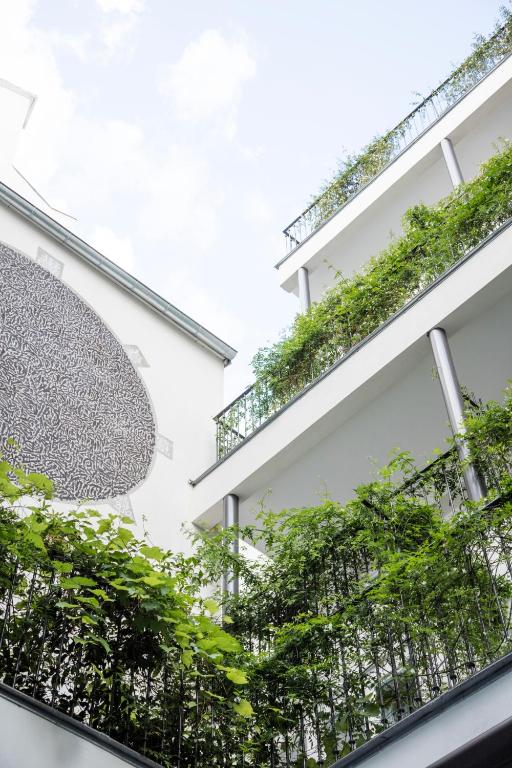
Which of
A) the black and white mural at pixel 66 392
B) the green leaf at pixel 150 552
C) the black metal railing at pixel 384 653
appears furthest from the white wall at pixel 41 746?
the black and white mural at pixel 66 392

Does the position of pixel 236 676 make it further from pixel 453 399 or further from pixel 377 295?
pixel 377 295

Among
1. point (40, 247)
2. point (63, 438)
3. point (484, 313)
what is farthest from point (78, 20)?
point (484, 313)

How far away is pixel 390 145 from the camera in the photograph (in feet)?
42.6

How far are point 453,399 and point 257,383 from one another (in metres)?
3.22

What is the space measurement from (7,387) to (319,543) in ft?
13.3

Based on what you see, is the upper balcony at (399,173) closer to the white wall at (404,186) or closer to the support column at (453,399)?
the white wall at (404,186)

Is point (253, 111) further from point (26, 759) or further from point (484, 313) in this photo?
point (26, 759)

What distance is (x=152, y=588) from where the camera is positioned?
5215 millimetres

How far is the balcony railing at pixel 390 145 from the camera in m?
12.4

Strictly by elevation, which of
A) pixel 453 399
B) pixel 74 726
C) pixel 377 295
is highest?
pixel 377 295

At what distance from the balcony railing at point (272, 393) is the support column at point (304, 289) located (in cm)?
203

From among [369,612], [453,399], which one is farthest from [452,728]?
[453,399]

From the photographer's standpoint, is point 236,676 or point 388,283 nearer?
point 236,676

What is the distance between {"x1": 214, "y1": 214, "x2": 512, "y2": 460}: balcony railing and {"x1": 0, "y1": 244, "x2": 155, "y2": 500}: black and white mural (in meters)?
1.13
